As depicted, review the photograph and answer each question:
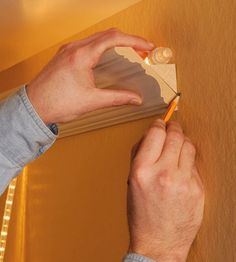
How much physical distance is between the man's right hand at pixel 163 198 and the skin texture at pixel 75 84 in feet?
0.38

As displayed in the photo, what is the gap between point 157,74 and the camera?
2.55 feet

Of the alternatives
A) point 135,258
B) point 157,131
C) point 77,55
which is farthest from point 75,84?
point 135,258

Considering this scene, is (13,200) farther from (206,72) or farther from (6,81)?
(206,72)

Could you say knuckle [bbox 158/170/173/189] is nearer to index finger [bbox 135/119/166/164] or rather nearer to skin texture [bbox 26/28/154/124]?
index finger [bbox 135/119/166/164]

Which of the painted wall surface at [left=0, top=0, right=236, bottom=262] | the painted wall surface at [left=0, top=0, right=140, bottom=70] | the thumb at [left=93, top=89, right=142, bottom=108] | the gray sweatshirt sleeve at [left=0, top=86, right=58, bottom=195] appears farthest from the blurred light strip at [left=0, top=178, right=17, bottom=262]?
the thumb at [left=93, top=89, right=142, bottom=108]

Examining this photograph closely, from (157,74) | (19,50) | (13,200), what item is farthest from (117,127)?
(13,200)

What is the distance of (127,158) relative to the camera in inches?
37.2

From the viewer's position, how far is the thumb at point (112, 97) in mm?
766

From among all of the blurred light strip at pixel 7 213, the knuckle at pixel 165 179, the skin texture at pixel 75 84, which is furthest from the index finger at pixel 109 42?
the blurred light strip at pixel 7 213

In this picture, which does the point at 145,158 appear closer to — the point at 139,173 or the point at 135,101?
the point at 139,173

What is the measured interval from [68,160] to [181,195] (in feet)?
1.73

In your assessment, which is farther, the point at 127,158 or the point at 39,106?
the point at 127,158

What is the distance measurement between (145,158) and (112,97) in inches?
4.8

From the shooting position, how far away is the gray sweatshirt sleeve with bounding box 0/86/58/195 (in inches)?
30.5
